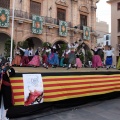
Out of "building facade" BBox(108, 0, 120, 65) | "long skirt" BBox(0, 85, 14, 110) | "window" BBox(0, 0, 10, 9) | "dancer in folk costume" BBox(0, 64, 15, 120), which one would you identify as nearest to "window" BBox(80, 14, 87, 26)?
"building facade" BBox(108, 0, 120, 65)

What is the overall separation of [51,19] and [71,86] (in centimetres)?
1842

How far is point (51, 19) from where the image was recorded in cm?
2464

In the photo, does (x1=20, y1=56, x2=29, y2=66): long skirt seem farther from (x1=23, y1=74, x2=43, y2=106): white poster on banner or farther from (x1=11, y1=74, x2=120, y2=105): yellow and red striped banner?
(x1=23, y1=74, x2=43, y2=106): white poster on banner

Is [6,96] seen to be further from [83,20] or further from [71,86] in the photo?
[83,20]

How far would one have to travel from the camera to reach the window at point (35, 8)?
23656 mm

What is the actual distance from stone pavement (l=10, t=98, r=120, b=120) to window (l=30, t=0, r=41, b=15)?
1766cm

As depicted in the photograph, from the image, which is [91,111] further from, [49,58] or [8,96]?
[49,58]

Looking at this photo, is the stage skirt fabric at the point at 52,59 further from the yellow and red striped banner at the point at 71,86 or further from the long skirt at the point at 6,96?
the long skirt at the point at 6,96

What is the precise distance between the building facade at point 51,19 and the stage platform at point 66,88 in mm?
14990

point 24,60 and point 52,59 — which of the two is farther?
point 24,60

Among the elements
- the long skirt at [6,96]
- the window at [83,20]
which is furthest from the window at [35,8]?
the long skirt at [6,96]

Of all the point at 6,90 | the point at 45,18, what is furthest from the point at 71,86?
the point at 45,18

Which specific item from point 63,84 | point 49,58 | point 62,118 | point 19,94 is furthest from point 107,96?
point 49,58

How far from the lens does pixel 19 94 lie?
5734 mm
